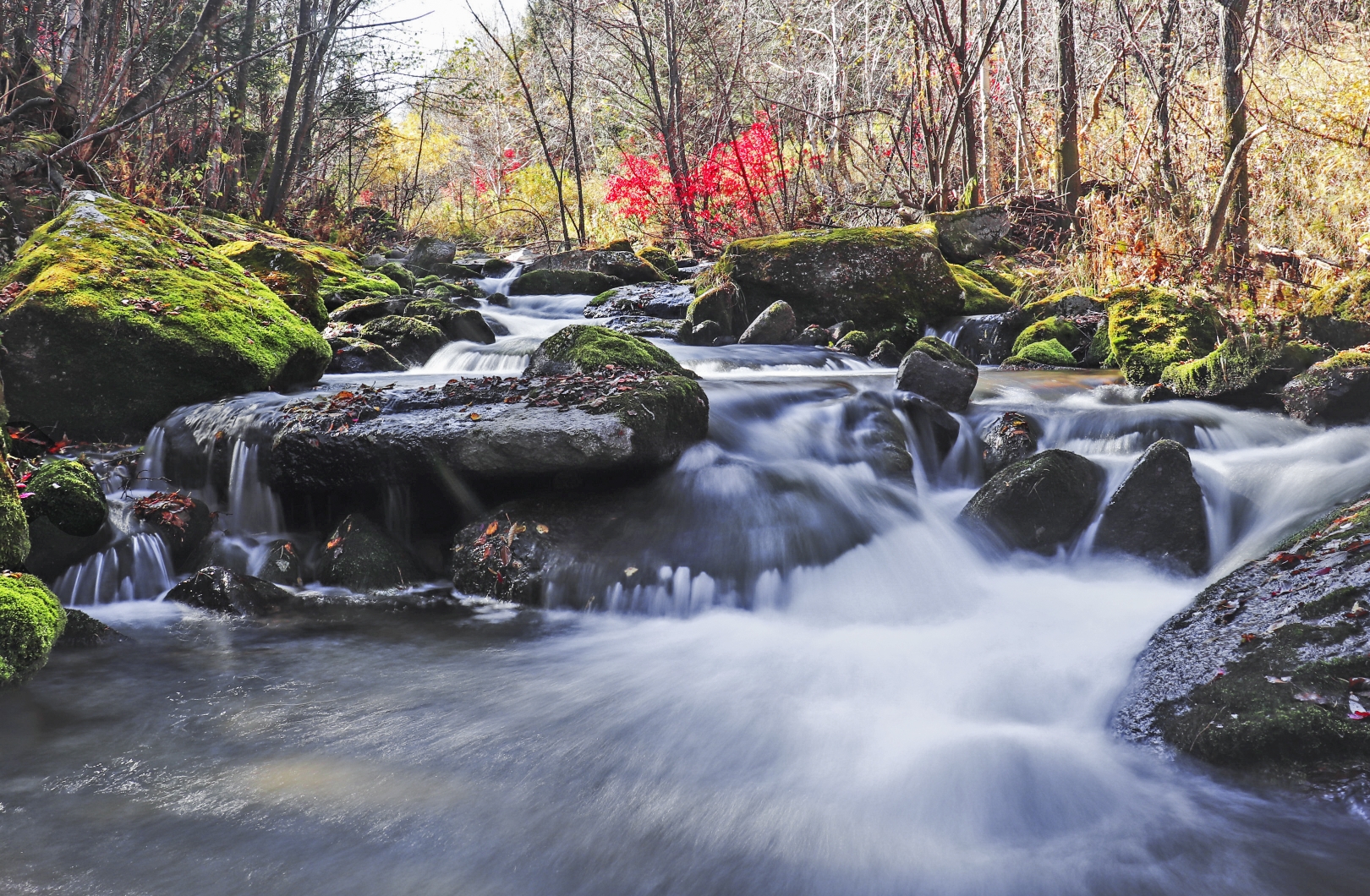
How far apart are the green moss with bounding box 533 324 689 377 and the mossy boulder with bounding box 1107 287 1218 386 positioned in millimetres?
3945

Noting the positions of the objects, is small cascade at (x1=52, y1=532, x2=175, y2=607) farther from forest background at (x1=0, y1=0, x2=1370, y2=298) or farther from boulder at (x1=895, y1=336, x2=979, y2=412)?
boulder at (x1=895, y1=336, x2=979, y2=412)

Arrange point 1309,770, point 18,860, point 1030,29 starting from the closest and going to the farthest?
point 18,860 < point 1309,770 < point 1030,29

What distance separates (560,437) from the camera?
4.64 meters

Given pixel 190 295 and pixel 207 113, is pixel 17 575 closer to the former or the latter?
pixel 190 295

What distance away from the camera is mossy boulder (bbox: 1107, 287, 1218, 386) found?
22.7ft

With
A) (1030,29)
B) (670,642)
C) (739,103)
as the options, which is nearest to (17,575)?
→ (670,642)

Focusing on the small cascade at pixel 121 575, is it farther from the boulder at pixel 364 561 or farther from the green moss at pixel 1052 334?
the green moss at pixel 1052 334

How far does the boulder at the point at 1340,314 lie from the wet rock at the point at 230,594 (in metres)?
7.47

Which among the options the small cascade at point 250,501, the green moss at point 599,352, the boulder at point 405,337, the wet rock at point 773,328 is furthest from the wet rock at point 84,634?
the wet rock at point 773,328

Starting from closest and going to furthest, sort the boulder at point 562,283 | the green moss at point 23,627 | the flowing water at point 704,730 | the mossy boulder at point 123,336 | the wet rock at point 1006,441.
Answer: the flowing water at point 704,730 → the green moss at point 23,627 → the mossy boulder at point 123,336 → the wet rock at point 1006,441 → the boulder at point 562,283

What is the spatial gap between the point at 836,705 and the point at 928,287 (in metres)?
7.19

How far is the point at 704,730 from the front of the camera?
3240 millimetres

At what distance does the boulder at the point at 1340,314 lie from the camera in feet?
20.5

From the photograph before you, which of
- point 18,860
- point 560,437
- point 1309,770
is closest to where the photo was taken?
point 18,860
